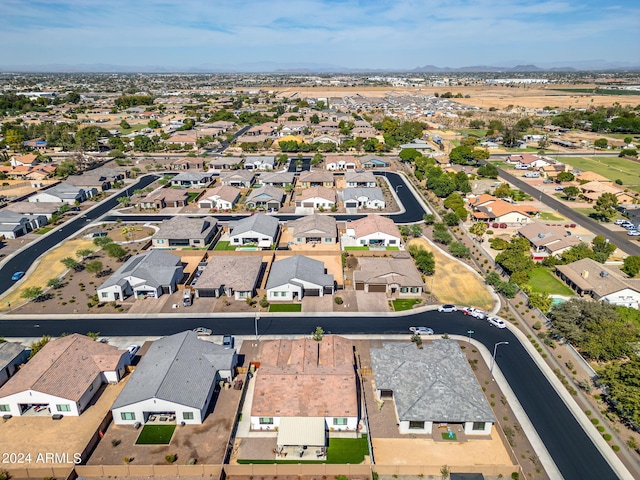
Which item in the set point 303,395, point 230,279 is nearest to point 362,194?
point 230,279

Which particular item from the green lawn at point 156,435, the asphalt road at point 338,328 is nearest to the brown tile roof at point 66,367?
the asphalt road at point 338,328

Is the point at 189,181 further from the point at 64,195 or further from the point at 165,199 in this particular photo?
the point at 64,195

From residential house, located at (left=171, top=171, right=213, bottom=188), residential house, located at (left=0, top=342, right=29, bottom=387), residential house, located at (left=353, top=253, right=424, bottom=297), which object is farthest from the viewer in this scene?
residential house, located at (left=171, top=171, right=213, bottom=188)

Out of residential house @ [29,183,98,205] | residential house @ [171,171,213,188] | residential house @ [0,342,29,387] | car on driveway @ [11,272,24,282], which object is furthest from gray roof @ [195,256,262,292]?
residential house @ [29,183,98,205]

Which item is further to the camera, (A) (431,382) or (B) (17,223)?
(B) (17,223)

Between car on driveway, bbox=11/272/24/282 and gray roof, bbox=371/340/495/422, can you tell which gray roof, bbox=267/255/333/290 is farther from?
car on driveway, bbox=11/272/24/282
